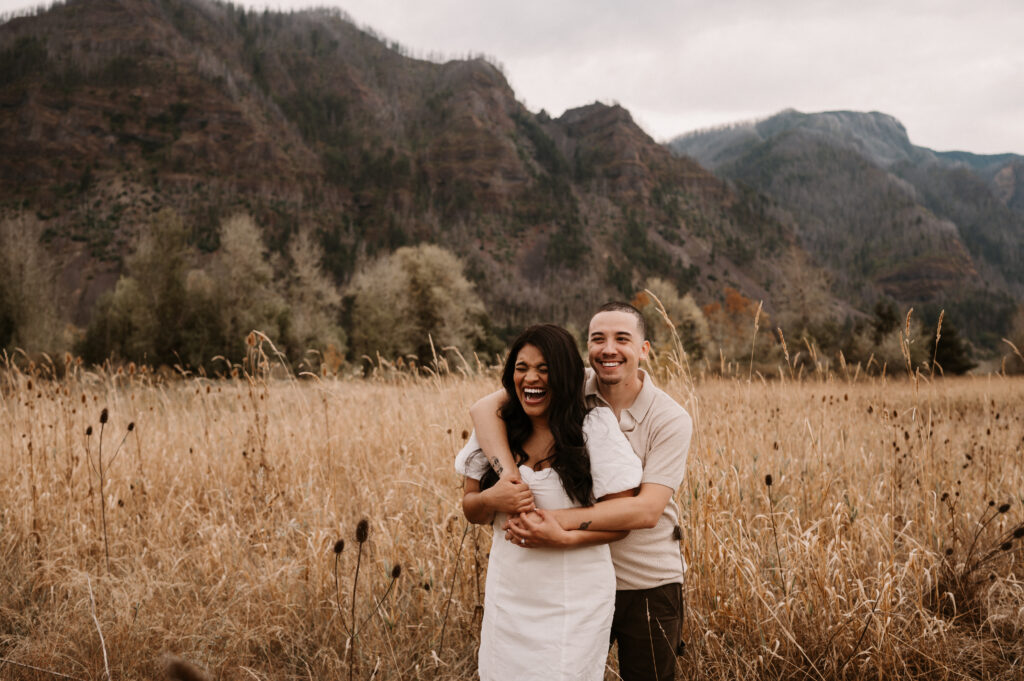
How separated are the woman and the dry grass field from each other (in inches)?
19.1

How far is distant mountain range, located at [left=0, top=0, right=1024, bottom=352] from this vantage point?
9894 centimetres

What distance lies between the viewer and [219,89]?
12975 cm

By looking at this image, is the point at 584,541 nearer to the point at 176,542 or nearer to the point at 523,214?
Answer: the point at 176,542

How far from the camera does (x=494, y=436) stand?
5.90 feet

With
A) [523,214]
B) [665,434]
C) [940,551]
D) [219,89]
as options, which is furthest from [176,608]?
[219,89]

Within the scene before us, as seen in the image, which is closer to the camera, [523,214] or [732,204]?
[523,214]

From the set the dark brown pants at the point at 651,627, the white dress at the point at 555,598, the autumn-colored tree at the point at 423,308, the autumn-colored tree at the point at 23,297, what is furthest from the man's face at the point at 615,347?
the autumn-colored tree at the point at 23,297

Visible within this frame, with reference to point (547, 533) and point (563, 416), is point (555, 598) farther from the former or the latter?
point (563, 416)

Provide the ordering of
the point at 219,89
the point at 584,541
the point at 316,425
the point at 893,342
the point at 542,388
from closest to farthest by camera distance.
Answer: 1. the point at 584,541
2. the point at 542,388
3. the point at 316,425
4. the point at 893,342
5. the point at 219,89

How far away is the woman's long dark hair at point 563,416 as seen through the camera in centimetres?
172

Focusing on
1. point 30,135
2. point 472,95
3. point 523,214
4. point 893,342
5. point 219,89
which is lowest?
point 893,342

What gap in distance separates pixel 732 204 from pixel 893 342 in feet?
471

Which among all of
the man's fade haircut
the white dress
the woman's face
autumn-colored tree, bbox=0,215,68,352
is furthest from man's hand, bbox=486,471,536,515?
autumn-colored tree, bbox=0,215,68,352

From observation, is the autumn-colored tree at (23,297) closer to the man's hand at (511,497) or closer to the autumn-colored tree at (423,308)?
the autumn-colored tree at (423,308)
